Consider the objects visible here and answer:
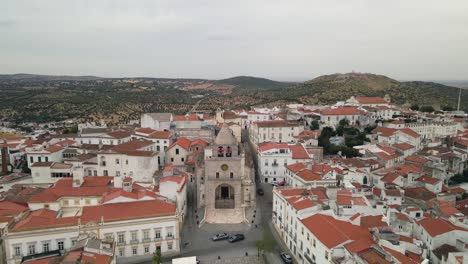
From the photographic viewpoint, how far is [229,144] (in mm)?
45469

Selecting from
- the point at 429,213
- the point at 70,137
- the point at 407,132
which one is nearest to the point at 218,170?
the point at 429,213

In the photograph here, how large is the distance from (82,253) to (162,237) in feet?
30.2

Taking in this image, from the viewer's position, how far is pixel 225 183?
42.8 metres

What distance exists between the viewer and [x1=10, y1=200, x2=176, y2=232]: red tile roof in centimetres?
3031

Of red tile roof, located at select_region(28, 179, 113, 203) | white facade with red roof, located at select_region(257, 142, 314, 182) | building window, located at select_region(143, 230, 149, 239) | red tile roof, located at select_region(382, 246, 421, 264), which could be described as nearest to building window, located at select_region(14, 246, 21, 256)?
red tile roof, located at select_region(28, 179, 113, 203)

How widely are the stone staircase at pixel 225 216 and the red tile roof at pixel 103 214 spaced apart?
7.66m

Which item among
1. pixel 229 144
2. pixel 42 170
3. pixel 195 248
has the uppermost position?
pixel 229 144

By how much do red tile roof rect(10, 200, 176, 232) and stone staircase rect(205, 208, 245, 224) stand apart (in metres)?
7.66

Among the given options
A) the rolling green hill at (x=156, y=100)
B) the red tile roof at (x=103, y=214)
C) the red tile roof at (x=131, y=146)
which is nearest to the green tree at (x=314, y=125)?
the red tile roof at (x=131, y=146)

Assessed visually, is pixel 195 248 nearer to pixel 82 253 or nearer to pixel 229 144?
pixel 82 253

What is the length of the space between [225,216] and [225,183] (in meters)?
4.01

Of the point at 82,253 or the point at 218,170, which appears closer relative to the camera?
the point at 82,253

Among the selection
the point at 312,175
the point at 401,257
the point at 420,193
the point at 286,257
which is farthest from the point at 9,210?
the point at 420,193

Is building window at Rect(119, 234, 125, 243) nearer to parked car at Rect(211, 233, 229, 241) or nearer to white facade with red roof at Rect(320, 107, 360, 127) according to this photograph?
parked car at Rect(211, 233, 229, 241)
